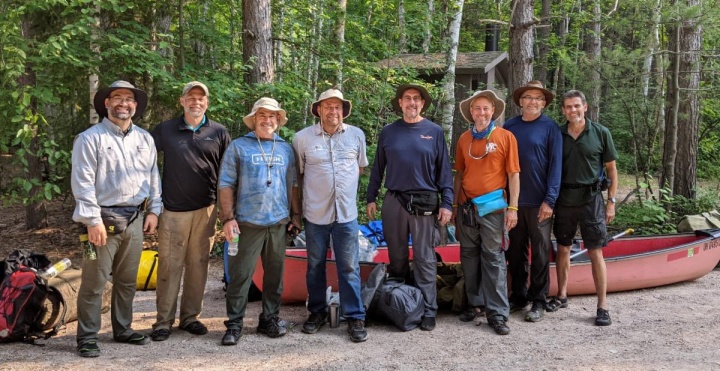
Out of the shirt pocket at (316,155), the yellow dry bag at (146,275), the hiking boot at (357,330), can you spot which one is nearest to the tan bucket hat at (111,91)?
the shirt pocket at (316,155)

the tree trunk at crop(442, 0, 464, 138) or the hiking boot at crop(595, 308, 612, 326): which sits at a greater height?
the tree trunk at crop(442, 0, 464, 138)

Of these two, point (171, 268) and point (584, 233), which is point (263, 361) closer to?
point (171, 268)

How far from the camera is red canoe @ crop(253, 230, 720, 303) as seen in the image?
5.88 meters

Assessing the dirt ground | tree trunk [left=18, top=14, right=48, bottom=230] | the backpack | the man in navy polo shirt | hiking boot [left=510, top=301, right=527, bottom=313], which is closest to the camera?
the dirt ground

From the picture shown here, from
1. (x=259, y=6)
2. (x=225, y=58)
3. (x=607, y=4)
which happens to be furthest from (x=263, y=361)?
(x=607, y=4)

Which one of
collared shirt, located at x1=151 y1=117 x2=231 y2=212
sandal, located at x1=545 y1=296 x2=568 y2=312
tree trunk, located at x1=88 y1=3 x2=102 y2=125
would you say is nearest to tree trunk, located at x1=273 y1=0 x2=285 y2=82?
tree trunk, located at x1=88 y1=3 x2=102 y2=125

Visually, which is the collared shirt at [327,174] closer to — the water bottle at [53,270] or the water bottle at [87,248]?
the water bottle at [87,248]

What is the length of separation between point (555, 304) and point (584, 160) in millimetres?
1393

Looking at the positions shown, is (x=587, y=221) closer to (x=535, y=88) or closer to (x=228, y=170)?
(x=535, y=88)

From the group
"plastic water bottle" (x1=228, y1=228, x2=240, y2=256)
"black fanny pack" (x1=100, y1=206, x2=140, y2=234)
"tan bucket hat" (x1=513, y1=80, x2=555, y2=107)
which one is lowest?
"plastic water bottle" (x1=228, y1=228, x2=240, y2=256)

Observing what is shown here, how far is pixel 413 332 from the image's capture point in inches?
198

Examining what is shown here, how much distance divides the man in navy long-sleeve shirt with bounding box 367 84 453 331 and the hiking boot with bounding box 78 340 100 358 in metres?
2.36

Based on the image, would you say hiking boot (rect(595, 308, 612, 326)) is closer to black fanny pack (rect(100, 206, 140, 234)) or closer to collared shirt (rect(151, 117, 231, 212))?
collared shirt (rect(151, 117, 231, 212))

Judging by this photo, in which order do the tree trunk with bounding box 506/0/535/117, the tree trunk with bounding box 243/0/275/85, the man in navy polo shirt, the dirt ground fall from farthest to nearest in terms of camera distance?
1. the tree trunk with bounding box 243/0/275/85
2. the tree trunk with bounding box 506/0/535/117
3. the man in navy polo shirt
4. the dirt ground
